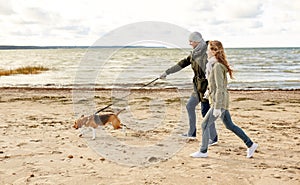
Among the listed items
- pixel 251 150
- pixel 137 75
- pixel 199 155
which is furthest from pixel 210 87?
pixel 137 75

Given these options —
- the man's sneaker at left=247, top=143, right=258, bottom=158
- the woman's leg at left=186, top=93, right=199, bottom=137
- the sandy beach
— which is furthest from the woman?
the woman's leg at left=186, top=93, right=199, bottom=137

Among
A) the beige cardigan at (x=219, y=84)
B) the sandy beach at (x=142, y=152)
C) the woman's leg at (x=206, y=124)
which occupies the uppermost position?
the beige cardigan at (x=219, y=84)

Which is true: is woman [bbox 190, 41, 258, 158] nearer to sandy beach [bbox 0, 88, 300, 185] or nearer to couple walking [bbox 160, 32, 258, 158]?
couple walking [bbox 160, 32, 258, 158]

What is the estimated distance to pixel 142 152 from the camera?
6.32 metres

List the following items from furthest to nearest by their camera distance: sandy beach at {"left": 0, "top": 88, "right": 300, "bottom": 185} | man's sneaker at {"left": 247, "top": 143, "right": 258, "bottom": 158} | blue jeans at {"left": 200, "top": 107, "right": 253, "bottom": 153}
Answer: man's sneaker at {"left": 247, "top": 143, "right": 258, "bottom": 158} < blue jeans at {"left": 200, "top": 107, "right": 253, "bottom": 153} < sandy beach at {"left": 0, "top": 88, "right": 300, "bottom": 185}

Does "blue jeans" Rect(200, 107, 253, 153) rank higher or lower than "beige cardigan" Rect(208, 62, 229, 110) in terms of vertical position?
lower

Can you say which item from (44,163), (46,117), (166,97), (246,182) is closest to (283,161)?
(246,182)

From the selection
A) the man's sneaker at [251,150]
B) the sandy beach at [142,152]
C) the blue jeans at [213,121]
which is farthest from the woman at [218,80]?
the sandy beach at [142,152]

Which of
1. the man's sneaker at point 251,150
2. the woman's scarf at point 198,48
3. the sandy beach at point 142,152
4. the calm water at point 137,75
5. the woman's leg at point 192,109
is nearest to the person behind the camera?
the sandy beach at point 142,152

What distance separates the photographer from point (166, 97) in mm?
14703

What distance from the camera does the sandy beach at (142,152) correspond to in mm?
5051

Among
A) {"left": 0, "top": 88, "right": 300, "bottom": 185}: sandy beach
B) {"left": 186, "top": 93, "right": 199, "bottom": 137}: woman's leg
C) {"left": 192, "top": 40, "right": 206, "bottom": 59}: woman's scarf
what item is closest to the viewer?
{"left": 0, "top": 88, "right": 300, "bottom": 185}: sandy beach

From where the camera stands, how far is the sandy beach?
5051mm

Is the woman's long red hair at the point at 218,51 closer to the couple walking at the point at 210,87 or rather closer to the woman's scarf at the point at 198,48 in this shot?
the couple walking at the point at 210,87
